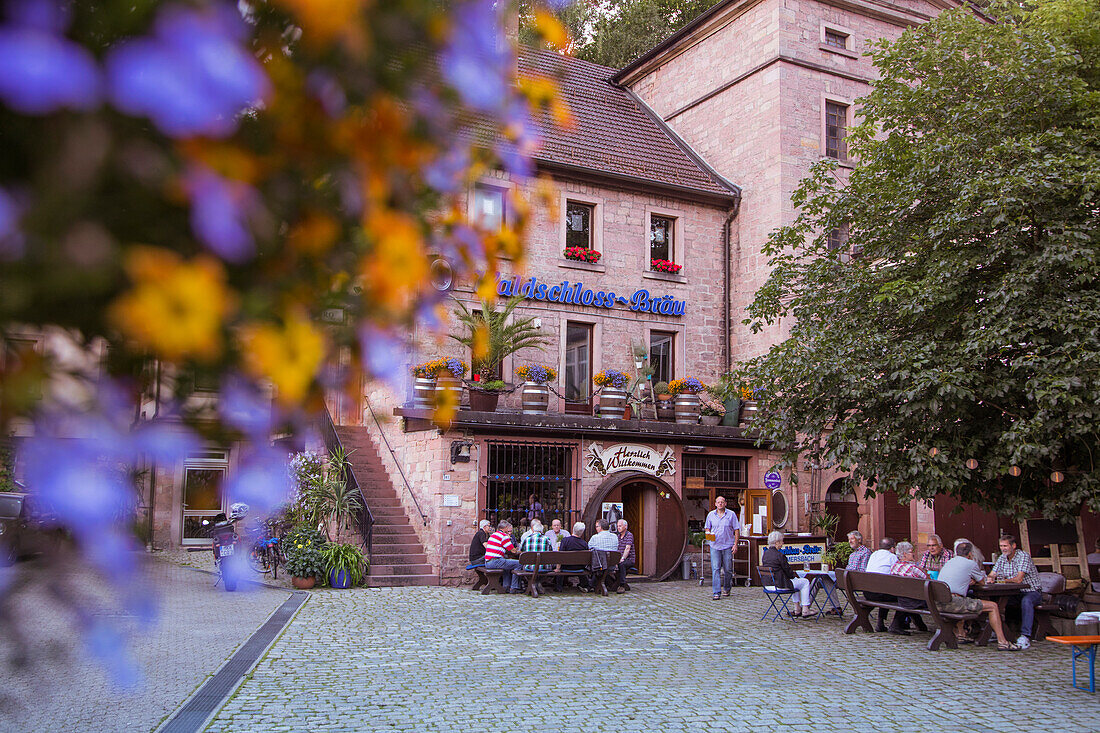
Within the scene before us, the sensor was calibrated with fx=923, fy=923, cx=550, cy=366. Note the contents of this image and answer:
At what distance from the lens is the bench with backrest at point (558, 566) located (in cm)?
1625

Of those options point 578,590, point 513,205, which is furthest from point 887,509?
point 513,205

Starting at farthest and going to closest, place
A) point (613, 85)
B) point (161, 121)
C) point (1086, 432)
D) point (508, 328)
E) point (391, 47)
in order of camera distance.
A: point (613, 85), point (508, 328), point (1086, 432), point (391, 47), point (161, 121)

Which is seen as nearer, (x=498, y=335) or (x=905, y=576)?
(x=905, y=576)

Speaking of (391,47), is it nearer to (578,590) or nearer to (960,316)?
(960,316)

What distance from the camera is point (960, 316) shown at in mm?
12836

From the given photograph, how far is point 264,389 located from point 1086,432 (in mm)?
11855

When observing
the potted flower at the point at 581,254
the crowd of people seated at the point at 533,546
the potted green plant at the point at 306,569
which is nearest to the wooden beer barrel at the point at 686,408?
the potted flower at the point at 581,254

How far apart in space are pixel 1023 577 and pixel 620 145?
49.5 ft

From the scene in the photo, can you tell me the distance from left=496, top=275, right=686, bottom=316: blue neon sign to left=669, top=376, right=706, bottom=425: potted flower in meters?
2.16

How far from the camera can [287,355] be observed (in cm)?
128

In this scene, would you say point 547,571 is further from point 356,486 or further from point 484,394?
point 356,486

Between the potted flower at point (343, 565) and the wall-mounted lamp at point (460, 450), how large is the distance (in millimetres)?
2524

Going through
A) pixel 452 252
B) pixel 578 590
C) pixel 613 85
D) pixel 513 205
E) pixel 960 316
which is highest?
pixel 613 85

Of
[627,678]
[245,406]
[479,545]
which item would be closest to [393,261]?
[245,406]
